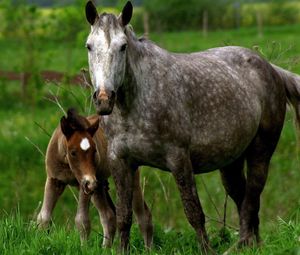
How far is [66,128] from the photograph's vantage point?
9.91 metres

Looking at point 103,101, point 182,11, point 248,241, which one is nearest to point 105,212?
point 248,241

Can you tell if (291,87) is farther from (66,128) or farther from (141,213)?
(66,128)

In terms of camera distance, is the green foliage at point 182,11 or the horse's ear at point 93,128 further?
the green foliage at point 182,11

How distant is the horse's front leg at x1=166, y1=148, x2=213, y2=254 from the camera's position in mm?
8664

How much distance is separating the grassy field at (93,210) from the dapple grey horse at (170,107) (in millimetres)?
792

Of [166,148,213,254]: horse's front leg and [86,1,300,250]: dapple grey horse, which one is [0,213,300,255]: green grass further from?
[86,1,300,250]: dapple grey horse

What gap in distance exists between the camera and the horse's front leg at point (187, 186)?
8664 millimetres

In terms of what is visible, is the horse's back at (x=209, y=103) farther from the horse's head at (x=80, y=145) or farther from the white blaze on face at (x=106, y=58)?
the horse's head at (x=80, y=145)

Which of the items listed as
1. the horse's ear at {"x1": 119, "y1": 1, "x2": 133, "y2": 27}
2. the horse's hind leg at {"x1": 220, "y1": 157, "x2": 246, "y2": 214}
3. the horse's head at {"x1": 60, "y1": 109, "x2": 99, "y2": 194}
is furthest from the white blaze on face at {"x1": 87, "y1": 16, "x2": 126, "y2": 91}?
the horse's hind leg at {"x1": 220, "y1": 157, "x2": 246, "y2": 214}

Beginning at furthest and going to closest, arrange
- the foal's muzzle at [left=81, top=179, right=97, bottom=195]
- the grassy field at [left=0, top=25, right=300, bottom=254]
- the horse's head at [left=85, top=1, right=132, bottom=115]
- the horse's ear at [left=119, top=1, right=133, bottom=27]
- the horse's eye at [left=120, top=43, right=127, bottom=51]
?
the foal's muzzle at [left=81, top=179, right=97, bottom=195], the grassy field at [left=0, top=25, right=300, bottom=254], the horse's ear at [left=119, top=1, right=133, bottom=27], the horse's eye at [left=120, top=43, right=127, bottom=51], the horse's head at [left=85, top=1, right=132, bottom=115]

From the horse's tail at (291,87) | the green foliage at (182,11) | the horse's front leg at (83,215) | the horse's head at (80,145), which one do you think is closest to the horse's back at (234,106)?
the horse's tail at (291,87)

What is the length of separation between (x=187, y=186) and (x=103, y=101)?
1401mm

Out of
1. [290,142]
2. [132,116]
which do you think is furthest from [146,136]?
[290,142]

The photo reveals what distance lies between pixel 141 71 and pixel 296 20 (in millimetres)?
57420
